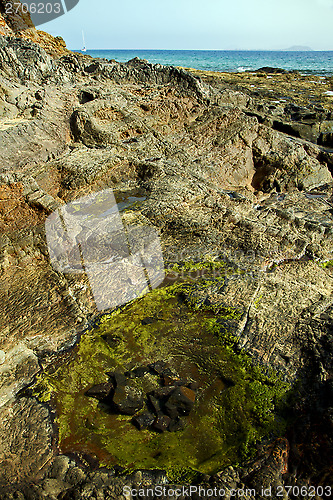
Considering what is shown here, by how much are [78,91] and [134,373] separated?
6097 mm

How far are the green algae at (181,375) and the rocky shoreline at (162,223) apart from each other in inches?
4.2

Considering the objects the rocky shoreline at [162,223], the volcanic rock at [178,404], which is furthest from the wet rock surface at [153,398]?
the rocky shoreline at [162,223]

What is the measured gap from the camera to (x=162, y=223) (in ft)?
15.5

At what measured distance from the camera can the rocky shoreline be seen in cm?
228

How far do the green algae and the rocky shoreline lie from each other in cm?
11

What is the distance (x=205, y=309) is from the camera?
3.56m

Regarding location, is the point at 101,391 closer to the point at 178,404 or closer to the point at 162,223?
the point at 178,404

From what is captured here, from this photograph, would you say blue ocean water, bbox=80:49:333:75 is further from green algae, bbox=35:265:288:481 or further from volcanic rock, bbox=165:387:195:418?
volcanic rock, bbox=165:387:195:418

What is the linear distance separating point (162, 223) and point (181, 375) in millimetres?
2391

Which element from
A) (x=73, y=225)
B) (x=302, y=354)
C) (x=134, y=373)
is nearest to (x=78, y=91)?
(x=73, y=225)

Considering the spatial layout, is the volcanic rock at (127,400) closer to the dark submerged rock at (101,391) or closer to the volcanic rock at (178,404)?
the dark submerged rock at (101,391)

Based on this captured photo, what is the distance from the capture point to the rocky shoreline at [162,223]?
7.48ft

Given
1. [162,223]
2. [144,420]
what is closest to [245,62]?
[162,223]

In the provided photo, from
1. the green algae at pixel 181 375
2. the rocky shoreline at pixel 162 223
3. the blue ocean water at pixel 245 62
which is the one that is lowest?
the green algae at pixel 181 375
